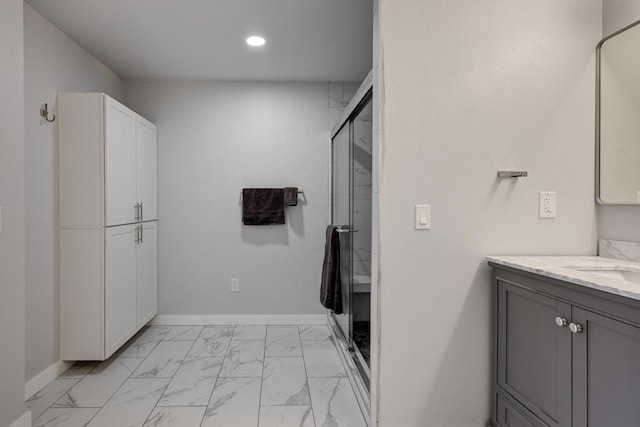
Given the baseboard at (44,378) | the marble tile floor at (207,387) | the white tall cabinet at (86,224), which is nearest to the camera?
the marble tile floor at (207,387)

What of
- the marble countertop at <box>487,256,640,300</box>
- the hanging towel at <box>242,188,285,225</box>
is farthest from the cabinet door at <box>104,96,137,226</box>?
the marble countertop at <box>487,256,640,300</box>

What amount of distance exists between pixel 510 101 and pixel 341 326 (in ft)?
6.96

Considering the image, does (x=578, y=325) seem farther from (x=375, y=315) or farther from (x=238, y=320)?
(x=238, y=320)

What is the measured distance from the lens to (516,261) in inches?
69.7

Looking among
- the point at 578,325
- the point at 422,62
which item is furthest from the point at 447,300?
the point at 422,62

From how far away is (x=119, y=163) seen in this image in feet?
9.93

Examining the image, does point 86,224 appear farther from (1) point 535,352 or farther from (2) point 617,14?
(2) point 617,14

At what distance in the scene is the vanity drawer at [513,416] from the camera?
161 cm

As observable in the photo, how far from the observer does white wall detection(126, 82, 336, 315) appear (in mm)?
3963

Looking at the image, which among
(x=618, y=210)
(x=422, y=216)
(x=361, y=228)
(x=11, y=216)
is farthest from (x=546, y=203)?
(x=11, y=216)

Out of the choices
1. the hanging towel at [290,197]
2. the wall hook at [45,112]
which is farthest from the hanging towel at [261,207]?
the wall hook at [45,112]

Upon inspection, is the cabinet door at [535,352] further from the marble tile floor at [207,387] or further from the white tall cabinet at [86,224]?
the white tall cabinet at [86,224]

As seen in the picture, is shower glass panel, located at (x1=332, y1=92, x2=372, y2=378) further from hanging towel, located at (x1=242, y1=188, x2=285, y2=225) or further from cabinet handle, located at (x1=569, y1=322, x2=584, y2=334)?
cabinet handle, located at (x1=569, y1=322, x2=584, y2=334)

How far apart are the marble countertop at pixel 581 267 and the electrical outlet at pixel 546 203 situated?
0.21 metres
